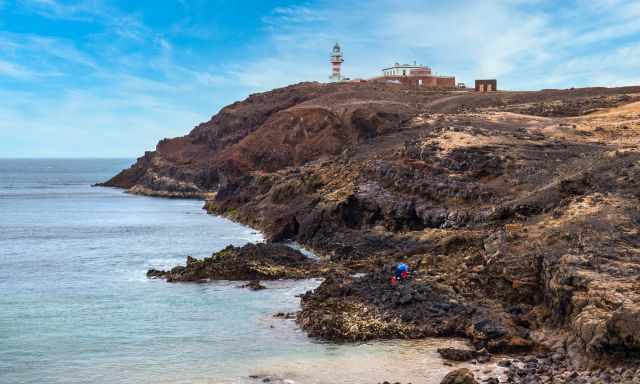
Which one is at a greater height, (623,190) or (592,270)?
(623,190)

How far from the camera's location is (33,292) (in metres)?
35.7

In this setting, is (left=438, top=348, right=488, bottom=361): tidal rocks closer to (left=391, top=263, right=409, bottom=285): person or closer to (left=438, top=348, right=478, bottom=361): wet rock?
(left=438, top=348, right=478, bottom=361): wet rock

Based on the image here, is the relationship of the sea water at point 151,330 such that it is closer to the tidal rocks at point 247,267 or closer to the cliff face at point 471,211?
the tidal rocks at point 247,267

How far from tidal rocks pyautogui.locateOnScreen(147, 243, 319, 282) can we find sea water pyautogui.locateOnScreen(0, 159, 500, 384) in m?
1.11

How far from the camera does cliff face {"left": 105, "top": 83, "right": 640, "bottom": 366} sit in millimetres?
25172

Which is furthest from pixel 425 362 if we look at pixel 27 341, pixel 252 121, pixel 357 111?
pixel 252 121

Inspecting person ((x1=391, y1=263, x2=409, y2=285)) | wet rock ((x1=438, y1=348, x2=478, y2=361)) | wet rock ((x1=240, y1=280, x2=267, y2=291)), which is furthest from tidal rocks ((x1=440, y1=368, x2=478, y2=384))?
wet rock ((x1=240, y1=280, x2=267, y2=291))

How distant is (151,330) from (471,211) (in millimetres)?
21193

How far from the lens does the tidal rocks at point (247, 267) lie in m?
37.7

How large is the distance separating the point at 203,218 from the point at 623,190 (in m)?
48.2

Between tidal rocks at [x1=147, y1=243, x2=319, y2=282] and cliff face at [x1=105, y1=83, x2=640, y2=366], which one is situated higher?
cliff face at [x1=105, y1=83, x2=640, y2=366]

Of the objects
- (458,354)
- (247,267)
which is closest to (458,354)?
(458,354)

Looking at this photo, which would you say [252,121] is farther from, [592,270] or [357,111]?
[592,270]

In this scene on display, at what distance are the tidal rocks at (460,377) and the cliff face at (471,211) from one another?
358 cm
